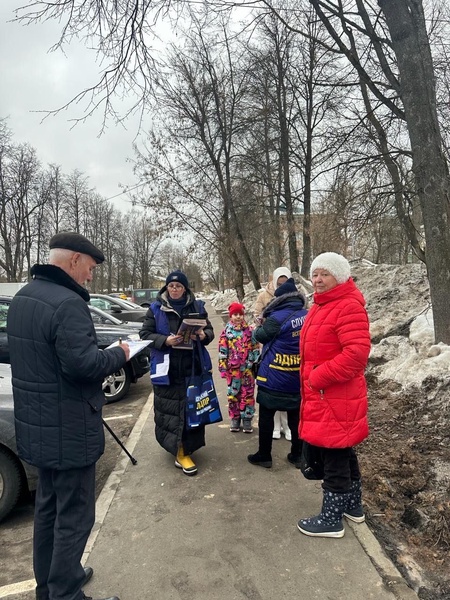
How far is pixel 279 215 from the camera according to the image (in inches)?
707

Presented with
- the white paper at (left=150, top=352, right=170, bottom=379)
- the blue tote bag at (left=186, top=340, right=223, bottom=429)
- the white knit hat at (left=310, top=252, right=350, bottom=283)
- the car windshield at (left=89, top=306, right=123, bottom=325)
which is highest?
the white knit hat at (left=310, top=252, right=350, bottom=283)

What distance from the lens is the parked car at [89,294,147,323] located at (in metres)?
11.4

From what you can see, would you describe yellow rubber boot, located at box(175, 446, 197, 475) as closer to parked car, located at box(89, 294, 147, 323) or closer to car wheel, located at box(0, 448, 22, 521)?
car wheel, located at box(0, 448, 22, 521)

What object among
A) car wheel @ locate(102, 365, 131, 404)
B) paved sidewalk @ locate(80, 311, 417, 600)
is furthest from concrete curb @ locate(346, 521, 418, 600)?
car wheel @ locate(102, 365, 131, 404)

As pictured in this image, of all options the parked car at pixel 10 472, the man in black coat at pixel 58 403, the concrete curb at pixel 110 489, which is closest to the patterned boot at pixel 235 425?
the concrete curb at pixel 110 489

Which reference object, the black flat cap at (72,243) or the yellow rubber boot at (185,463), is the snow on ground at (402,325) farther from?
the black flat cap at (72,243)

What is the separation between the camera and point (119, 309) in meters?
11.4

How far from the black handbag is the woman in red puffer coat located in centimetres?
4

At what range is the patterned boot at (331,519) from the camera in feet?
9.00

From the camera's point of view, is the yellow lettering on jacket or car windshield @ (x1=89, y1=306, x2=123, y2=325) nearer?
the yellow lettering on jacket

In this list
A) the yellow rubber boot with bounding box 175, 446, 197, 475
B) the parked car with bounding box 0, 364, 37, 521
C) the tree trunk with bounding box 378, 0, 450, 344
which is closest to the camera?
the parked car with bounding box 0, 364, 37, 521

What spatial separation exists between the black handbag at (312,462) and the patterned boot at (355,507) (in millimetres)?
261

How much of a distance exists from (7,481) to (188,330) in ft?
6.00

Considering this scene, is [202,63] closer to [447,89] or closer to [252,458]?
[447,89]
